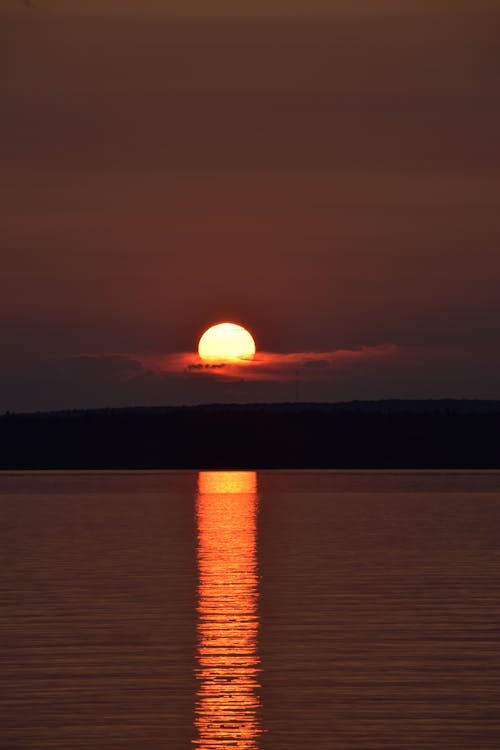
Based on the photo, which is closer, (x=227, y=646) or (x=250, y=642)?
(x=227, y=646)

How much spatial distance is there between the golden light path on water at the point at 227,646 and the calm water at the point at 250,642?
0.19 feet

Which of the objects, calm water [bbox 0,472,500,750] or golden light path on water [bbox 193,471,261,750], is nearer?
golden light path on water [bbox 193,471,261,750]

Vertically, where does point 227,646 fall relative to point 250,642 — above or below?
below

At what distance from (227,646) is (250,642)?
27.1 inches

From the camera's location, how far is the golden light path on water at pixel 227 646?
2305 centimetres

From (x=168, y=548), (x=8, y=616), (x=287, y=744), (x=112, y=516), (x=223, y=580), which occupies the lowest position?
(x=287, y=744)

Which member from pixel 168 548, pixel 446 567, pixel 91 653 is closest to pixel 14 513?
pixel 168 548

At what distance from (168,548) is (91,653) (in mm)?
32237

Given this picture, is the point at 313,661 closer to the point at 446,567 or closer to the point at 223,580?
the point at 223,580

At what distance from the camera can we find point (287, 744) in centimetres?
2206

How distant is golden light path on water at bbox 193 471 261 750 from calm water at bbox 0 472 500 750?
6 cm

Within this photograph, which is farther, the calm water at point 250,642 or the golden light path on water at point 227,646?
the calm water at point 250,642

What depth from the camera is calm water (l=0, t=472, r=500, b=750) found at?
2328cm

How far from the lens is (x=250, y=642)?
32.3m
